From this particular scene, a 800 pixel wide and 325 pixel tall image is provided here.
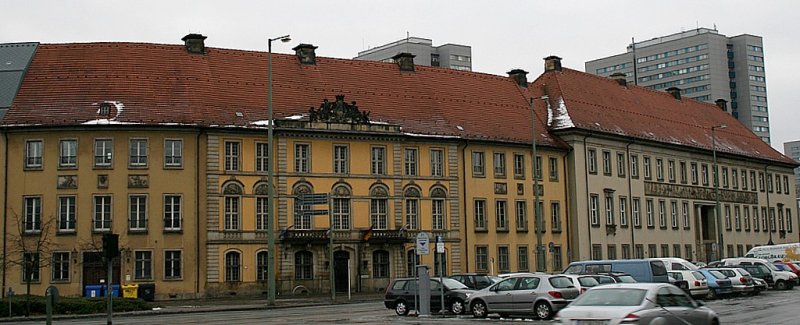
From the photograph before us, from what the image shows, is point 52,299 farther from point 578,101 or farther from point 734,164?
point 734,164

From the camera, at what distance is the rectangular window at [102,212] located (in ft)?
167

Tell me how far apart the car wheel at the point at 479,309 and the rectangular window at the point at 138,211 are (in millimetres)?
24769

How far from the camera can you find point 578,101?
7050 cm

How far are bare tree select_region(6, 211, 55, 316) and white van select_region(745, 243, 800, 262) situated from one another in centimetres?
4115

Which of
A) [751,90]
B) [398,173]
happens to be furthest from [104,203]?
[751,90]

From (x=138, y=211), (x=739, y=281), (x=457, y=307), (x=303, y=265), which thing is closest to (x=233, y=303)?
(x=138, y=211)

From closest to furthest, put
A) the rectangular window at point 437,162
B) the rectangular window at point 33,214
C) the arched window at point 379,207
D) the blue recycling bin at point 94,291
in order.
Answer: the blue recycling bin at point 94,291 < the rectangular window at point 33,214 < the arched window at point 379,207 < the rectangular window at point 437,162

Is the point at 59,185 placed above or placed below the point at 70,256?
above

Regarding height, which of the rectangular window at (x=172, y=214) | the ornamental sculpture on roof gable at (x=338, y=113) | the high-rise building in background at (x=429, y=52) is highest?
the high-rise building in background at (x=429, y=52)

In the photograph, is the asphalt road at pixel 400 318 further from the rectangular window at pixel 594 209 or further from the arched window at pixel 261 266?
the rectangular window at pixel 594 209

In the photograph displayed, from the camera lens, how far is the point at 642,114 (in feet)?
252

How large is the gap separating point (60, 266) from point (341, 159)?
1547 cm

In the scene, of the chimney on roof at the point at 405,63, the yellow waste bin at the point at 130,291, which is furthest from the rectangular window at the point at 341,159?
the yellow waste bin at the point at 130,291

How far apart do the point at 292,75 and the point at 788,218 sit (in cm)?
5369
